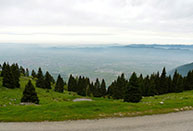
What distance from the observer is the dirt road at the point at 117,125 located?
1105 cm

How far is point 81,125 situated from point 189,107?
1368cm

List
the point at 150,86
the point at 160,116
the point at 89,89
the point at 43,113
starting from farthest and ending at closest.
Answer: the point at 89,89, the point at 150,86, the point at 43,113, the point at 160,116

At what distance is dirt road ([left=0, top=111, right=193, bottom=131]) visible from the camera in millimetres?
11055

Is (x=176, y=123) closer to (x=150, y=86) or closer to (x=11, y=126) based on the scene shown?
(x=11, y=126)

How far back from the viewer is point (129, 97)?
31.9 meters

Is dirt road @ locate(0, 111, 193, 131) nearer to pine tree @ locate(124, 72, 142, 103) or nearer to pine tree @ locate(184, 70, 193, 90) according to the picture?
pine tree @ locate(124, 72, 142, 103)

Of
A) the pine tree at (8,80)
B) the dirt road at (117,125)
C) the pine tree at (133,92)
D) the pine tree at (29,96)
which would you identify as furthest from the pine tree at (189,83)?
the pine tree at (8,80)

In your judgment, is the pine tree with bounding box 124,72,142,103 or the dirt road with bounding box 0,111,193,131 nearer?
the dirt road with bounding box 0,111,193,131

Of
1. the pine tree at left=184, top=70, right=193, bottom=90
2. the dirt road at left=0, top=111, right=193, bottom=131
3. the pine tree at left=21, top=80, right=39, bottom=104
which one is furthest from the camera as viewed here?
the pine tree at left=184, top=70, right=193, bottom=90

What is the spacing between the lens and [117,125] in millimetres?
11609

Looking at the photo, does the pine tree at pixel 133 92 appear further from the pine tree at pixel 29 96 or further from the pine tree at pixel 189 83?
the pine tree at pixel 189 83

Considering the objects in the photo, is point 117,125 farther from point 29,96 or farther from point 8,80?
point 8,80

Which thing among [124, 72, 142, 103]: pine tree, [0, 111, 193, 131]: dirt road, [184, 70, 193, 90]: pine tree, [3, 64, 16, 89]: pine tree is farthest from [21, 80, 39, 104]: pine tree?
[184, 70, 193, 90]: pine tree

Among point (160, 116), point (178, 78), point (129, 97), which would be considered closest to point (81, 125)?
point (160, 116)
